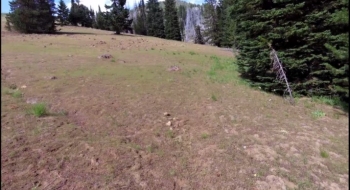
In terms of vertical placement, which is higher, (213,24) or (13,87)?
(213,24)

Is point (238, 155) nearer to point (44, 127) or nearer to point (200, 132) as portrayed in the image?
point (200, 132)

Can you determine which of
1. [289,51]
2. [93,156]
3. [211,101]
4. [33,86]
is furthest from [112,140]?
[289,51]

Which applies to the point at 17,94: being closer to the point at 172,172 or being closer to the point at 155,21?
the point at 172,172

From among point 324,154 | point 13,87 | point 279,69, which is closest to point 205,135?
point 324,154

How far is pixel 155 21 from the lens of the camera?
185ft

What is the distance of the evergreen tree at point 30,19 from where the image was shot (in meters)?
20.7

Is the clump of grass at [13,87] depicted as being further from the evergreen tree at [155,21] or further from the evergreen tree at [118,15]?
the evergreen tree at [155,21]

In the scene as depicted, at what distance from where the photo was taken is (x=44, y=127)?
5.84 meters

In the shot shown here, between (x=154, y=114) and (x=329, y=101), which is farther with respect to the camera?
(x=329, y=101)

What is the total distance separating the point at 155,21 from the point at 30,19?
3523 cm

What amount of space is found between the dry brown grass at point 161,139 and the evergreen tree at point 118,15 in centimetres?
2847

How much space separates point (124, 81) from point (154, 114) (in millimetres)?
3689

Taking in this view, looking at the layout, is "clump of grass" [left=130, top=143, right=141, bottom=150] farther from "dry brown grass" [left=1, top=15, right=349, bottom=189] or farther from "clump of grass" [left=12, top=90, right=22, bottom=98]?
"clump of grass" [left=12, top=90, right=22, bottom=98]

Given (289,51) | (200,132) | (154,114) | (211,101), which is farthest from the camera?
(289,51)
